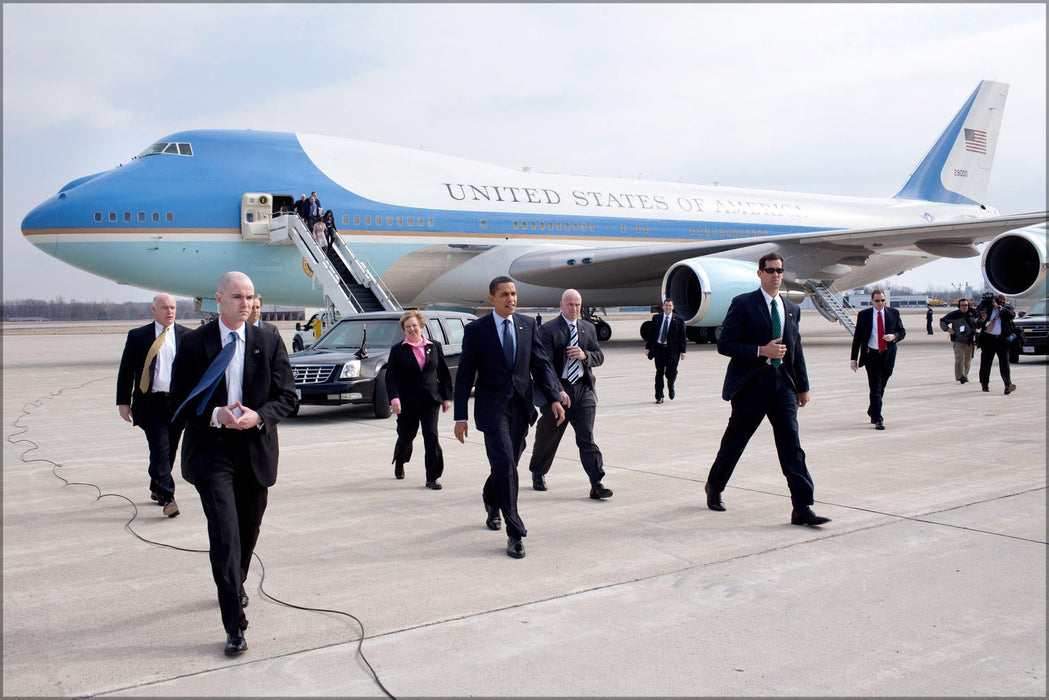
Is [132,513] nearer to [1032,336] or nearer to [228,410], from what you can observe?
[228,410]

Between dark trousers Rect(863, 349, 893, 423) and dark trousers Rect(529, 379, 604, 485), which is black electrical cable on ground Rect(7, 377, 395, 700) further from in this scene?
dark trousers Rect(863, 349, 893, 423)

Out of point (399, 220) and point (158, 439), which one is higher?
point (399, 220)

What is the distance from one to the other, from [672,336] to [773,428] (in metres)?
6.38

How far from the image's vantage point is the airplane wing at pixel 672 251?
70.2 ft

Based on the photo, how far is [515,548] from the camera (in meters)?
4.82

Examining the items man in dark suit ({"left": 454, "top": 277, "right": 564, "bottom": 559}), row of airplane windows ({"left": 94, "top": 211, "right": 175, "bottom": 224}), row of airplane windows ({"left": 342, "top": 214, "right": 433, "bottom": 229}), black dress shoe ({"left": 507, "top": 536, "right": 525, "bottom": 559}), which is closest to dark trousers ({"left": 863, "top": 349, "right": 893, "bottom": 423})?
man in dark suit ({"left": 454, "top": 277, "right": 564, "bottom": 559})

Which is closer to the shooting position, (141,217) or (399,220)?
(141,217)

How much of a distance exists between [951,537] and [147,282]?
679 inches

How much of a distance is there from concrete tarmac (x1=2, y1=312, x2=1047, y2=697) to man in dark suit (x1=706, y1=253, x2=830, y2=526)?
43 cm

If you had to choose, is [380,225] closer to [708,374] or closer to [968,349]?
[708,374]

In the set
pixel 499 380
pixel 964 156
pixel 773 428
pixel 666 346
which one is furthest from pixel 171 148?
pixel 964 156

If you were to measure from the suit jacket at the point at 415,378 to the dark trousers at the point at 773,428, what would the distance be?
7.74 feet

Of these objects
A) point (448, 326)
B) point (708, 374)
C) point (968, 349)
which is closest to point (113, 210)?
point (448, 326)

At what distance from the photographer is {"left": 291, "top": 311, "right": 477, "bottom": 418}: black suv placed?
34.3ft
